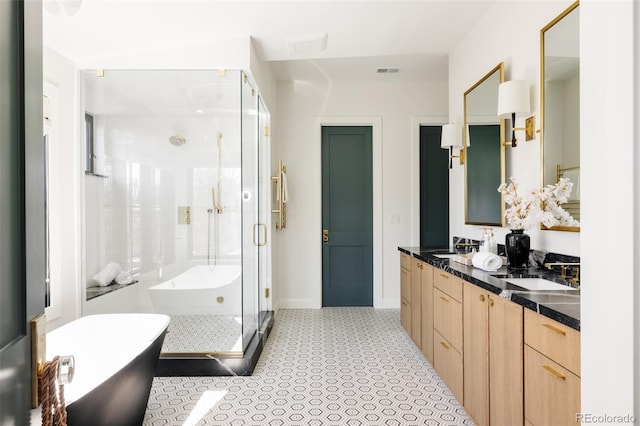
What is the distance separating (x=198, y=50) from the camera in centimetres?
296

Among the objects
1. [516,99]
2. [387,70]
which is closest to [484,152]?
[516,99]

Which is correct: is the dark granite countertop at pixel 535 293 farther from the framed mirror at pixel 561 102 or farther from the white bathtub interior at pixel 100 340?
the white bathtub interior at pixel 100 340

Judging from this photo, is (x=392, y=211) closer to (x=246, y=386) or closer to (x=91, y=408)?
(x=246, y=386)

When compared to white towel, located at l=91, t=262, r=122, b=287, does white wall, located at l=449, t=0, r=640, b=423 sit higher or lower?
higher

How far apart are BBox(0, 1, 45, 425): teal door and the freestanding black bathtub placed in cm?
113

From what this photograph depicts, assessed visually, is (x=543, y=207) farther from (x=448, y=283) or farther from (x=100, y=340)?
(x=100, y=340)

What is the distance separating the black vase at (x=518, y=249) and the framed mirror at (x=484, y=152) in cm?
52

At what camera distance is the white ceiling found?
259 cm

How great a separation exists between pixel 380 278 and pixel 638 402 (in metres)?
4.16

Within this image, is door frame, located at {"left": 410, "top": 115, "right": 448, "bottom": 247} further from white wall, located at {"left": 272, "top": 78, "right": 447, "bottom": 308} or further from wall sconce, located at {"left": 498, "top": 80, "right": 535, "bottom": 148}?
wall sconce, located at {"left": 498, "top": 80, "right": 535, "bottom": 148}

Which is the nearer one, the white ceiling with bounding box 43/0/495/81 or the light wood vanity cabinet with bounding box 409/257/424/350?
the white ceiling with bounding box 43/0/495/81

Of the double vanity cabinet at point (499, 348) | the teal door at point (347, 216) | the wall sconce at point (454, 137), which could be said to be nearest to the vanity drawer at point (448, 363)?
the double vanity cabinet at point (499, 348)

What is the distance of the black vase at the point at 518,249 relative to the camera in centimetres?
226

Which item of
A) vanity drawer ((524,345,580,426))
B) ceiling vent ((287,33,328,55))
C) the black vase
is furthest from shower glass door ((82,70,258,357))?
vanity drawer ((524,345,580,426))
